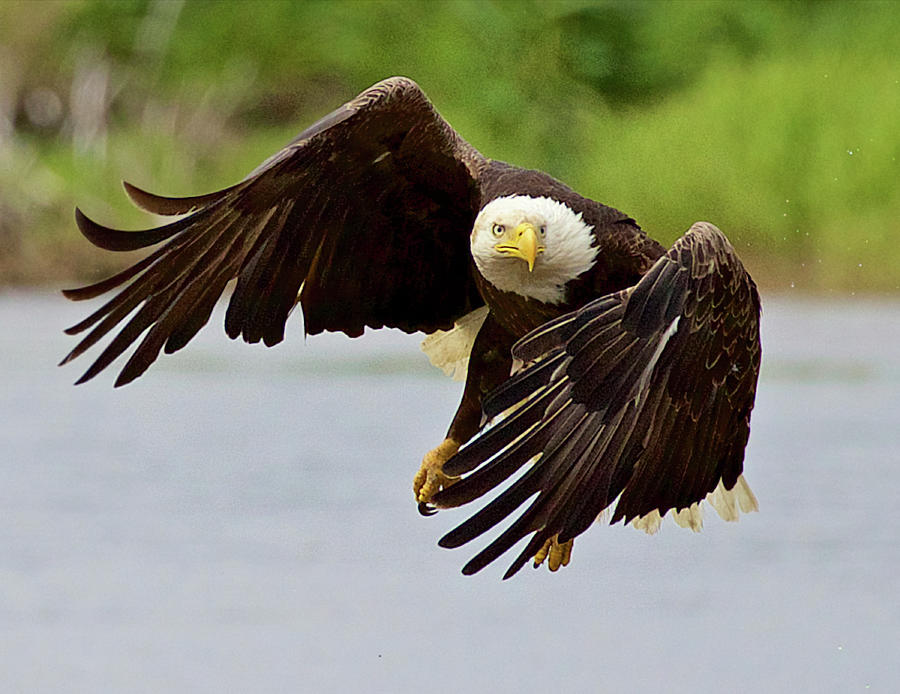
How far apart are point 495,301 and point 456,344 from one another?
71cm

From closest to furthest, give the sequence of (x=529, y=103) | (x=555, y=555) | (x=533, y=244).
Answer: (x=533, y=244), (x=555, y=555), (x=529, y=103)

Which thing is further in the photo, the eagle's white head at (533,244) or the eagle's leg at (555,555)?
the eagle's leg at (555,555)

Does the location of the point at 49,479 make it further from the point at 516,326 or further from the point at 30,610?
the point at 516,326

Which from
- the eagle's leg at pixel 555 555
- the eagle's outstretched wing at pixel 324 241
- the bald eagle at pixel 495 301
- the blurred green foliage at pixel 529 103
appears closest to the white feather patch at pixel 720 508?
the bald eagle at pixel 495 301

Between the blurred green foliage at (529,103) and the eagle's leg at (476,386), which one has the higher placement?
the blurred green foliage at (529,103)

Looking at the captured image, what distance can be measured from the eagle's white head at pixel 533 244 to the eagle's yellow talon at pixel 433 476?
579mm

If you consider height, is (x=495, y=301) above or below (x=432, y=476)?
→ above

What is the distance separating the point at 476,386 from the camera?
5.06m

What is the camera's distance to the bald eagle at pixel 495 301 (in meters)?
3.91

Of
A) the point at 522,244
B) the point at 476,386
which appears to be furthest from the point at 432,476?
the point at 522,244

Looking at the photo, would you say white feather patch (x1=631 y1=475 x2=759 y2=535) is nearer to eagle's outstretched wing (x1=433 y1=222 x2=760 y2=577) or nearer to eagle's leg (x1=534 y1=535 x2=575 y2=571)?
eagle's leg (x1=534 y1=535 x2=575 y2=571)

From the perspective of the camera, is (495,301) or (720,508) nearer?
(495,301)

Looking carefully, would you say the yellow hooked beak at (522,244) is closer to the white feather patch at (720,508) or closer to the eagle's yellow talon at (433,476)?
the eagle's yellow talon at (433,476)

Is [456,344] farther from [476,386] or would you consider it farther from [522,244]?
[522,244]
